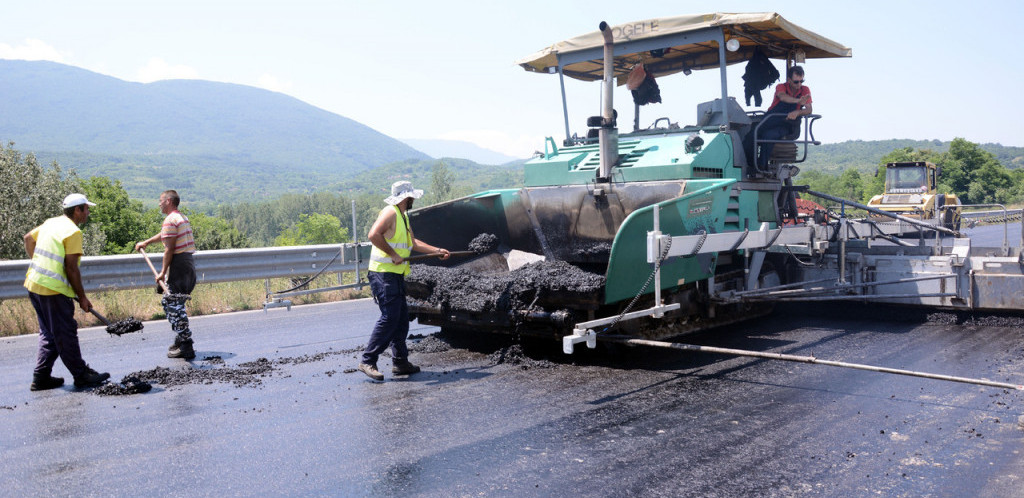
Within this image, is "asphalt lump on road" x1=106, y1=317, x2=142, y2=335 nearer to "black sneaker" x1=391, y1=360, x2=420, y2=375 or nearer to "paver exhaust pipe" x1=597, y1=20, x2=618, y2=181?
"black sneaker" x1=391, y1=360, x2=420, y2=375

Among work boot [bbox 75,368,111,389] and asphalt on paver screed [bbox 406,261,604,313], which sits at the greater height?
asphalt on paver screed [bbox 406,261,604,313]

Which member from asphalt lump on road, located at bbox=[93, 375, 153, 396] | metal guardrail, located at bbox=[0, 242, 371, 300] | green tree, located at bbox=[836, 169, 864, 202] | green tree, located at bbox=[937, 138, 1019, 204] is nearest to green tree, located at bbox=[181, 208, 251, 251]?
metal guardrail, located at bbox=[0, 242, 371, 300]

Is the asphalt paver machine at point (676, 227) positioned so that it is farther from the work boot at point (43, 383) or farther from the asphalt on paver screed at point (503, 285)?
the work boot at point (43, 383)

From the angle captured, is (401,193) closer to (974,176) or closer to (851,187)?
(974,176)

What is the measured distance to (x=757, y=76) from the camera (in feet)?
27.2

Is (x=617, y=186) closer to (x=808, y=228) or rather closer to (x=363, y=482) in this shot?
(x=808, y=228)

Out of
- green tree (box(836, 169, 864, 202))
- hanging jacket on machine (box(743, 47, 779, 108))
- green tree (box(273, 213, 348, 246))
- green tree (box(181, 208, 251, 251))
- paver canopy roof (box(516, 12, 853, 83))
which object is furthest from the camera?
green tree (box(273, 213, 348, 246))

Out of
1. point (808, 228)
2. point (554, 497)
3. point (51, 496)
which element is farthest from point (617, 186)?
point (51, 496)

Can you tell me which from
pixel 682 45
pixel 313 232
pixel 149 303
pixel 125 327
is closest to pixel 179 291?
pixel 125 327

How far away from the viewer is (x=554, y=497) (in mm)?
3396

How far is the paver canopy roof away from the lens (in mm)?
7266

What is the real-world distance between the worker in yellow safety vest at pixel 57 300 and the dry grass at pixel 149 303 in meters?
3.10

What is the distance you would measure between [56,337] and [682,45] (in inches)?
232

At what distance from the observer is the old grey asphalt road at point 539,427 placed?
3.61 m
